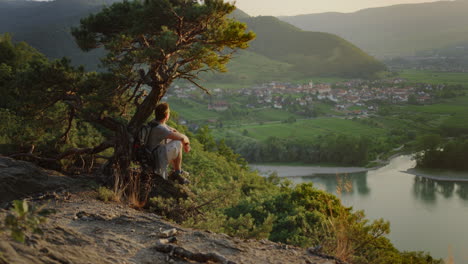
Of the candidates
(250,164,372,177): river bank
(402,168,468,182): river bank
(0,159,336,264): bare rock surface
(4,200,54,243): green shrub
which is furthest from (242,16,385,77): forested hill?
(4,200,54,243): green shrub

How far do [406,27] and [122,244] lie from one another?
522ft

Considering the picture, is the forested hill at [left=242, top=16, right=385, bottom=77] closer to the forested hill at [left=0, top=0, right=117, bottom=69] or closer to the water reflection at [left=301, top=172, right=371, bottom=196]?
the forested hill at [left=0, top=0, right=117, bottom=69]

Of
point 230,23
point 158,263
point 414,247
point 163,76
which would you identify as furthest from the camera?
point 414,247

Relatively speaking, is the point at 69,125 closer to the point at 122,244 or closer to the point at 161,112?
the point at 161,112

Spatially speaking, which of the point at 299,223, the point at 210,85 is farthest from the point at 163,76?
the point at 210,85

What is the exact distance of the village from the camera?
64.0 meters

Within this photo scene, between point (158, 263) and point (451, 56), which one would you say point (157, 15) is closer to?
point (158, 263)

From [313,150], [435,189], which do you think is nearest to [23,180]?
[435,189]

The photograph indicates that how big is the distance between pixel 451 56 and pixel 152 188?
10813 centimetres

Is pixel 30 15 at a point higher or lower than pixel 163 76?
higher

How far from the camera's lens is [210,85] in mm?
80375

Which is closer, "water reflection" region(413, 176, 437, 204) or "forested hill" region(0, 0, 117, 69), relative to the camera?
"water reflection" region(413, 176, 437, 204)

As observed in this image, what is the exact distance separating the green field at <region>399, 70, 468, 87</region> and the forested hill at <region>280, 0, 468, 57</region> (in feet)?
104

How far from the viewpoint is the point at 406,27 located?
464ft
